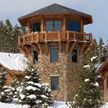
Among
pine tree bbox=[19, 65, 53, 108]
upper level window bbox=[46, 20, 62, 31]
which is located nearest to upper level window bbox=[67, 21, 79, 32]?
upper level window bbox=[46, 20, 62, 31]

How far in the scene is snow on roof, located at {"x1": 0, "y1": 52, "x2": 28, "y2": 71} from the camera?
3319 cm

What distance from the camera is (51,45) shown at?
28.8m

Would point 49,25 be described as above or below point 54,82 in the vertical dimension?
above

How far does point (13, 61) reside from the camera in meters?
35.5

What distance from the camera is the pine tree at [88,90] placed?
1525 cm

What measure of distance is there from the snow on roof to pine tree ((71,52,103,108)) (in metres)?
18.1

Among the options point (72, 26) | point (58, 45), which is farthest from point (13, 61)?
point (72, 26)

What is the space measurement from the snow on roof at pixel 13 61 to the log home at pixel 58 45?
4.25 metres

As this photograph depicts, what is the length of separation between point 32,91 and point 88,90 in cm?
743

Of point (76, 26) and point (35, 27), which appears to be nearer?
point (76, 26)

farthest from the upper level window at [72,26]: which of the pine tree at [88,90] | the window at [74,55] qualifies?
the pine tree at [88,90]

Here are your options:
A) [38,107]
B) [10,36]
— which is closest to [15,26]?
[10,36]

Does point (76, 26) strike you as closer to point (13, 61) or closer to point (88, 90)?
point (13, 61)

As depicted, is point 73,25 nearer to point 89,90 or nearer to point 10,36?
point 89,90
